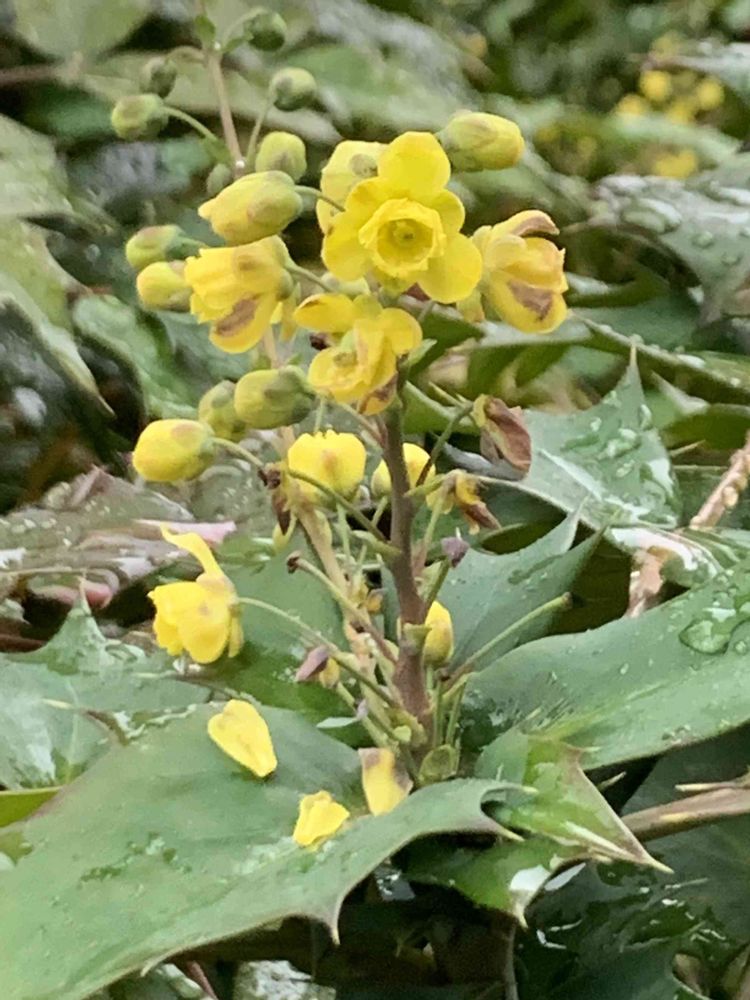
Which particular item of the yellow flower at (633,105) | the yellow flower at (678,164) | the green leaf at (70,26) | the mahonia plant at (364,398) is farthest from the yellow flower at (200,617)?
the yellow flower at (633,105)

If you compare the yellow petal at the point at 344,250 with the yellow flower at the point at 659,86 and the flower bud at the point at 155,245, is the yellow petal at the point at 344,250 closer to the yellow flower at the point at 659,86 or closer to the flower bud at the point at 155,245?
the flower bud at the point at 155,245

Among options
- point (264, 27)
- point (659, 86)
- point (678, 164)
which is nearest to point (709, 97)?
point (659, 86)

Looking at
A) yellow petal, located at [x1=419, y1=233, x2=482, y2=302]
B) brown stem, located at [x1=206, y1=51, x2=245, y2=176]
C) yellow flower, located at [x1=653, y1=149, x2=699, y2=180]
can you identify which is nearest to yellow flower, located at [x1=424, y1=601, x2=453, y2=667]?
yellow petal, located at [x1=419, y1=233, x2=482, y2=302]

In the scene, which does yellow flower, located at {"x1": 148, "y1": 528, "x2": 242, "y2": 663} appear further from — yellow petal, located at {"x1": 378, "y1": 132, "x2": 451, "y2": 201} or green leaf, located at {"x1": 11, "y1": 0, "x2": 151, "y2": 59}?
green leaf, located at {"x1": 11, "y1": 0, "x2": 151, "y2": 59}

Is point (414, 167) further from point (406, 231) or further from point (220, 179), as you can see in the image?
point (220, 179)

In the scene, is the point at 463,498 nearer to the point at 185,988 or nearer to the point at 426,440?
the point at 185,988

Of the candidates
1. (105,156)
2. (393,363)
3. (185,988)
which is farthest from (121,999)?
(105,156)
